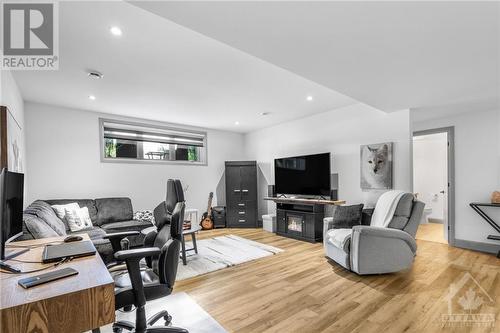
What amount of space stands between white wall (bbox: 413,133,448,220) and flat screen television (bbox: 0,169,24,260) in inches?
277

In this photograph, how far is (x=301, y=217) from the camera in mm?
4684

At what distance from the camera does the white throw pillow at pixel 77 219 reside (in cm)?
360

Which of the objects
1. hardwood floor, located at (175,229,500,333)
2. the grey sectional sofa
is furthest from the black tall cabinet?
hardwood floor, located at (175,229,500,333)

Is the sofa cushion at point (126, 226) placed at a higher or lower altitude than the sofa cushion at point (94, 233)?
lower

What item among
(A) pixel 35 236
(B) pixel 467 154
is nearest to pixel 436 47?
(B) pixel 467 154

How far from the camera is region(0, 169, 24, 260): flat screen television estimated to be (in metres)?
1.13

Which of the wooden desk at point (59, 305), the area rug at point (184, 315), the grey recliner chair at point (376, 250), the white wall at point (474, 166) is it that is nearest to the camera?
the wooden desk at point (59, 305)

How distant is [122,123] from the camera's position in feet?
16.3

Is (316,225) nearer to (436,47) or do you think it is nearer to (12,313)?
(436,47)

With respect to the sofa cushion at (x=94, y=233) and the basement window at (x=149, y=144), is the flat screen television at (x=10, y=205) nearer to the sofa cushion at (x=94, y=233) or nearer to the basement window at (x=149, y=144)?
the sofa cushion at (x=94, y=233)

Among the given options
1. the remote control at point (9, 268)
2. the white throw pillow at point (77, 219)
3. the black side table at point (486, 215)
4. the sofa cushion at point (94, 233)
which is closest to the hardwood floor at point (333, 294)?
the black side table at point (486, 215)

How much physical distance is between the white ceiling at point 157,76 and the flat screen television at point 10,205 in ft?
4.32

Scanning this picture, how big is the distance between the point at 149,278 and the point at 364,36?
2.39m

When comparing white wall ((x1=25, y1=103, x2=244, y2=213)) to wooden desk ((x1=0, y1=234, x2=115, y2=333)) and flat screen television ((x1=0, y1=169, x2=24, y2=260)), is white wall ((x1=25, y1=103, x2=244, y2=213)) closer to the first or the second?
flat screen television ((x1=0, y1=169, x2=24, y2=260))
